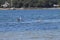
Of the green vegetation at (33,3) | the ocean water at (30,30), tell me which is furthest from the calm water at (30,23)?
the green vegetation at (33,3)

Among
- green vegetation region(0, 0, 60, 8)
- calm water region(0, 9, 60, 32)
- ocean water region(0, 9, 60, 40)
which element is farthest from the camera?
green vegetation region(0, 0, 60, 8)

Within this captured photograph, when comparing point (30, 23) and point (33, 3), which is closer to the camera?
point (30, 23)

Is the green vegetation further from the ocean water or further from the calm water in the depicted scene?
the ocean water

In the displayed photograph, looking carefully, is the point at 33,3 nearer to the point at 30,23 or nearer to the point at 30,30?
the point at 30,23

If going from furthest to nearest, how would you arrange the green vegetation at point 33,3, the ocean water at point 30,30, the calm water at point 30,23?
the green vegetation at point 33,3, the calm water at point 30,23, the ocean water at point 30,30

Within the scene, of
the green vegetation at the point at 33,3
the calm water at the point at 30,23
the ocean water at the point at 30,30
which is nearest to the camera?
the ocean water at the point at 30,30

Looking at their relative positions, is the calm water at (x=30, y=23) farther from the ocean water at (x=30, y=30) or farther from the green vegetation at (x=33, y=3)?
the green vegetation at (x=33, y=3)

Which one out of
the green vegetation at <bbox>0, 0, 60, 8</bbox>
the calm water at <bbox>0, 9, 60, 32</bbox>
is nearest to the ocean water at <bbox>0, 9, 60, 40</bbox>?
the calm water at <bbox>0, 9, 60, 32</bbox>

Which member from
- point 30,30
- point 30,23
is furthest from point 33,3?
point 30,30

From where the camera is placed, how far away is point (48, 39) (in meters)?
18.3

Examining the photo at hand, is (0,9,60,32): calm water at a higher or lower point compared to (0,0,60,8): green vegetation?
higher

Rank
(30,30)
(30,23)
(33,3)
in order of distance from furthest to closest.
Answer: (33,3), (30,23), (30,30)

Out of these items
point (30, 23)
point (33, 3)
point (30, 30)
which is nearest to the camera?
point (30, 30)

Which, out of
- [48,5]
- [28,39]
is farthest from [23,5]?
[28,39]
